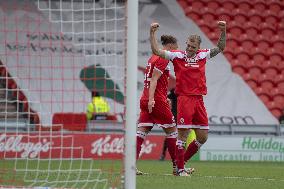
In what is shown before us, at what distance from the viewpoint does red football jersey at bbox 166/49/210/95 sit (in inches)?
414

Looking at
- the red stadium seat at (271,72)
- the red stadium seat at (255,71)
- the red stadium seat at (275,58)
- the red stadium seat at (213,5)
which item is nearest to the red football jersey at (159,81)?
the red stadium seat at (255,71)

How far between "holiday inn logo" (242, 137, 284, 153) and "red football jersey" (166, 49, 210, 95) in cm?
780

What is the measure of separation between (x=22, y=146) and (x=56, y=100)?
8.01 feet

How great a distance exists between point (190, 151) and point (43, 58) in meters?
9.78

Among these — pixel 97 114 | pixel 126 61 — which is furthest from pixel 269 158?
pixel 126 61

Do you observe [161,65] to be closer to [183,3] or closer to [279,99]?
[279,99]

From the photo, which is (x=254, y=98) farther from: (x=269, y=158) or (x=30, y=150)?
(x=30, y=150)

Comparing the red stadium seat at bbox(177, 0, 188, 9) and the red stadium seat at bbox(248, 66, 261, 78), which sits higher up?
the red stadium seat at bbox(177, 0, 188, 9)

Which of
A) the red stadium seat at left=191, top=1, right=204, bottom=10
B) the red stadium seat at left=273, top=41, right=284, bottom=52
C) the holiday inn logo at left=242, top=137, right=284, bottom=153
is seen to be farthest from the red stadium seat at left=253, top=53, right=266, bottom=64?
the holiday inn logo at left=242, top=137, right=284, bottom=153

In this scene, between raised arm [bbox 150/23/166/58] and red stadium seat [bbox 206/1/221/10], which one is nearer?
raised arm [bbox 150/23/166/58]

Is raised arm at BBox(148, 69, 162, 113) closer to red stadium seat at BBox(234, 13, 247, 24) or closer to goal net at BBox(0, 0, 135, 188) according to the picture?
goal net at BBox(0, 0, 135, 188)

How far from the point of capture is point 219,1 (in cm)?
2389

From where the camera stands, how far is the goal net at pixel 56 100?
42.9ft

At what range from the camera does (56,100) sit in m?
18.1
